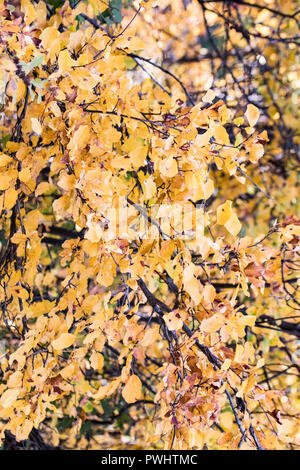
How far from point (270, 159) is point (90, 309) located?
5.28 ft

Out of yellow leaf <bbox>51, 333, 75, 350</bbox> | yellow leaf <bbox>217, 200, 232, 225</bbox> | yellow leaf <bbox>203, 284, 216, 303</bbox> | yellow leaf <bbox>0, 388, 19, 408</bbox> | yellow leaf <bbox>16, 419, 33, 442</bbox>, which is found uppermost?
yellow leaf <bbox>217, 200, 232, 225</bbox>

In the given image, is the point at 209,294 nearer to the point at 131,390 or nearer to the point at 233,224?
the point at 233,224

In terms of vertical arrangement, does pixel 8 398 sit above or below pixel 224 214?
below

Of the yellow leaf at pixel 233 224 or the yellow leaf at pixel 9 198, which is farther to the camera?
the yellow leaf at pixel 9 198

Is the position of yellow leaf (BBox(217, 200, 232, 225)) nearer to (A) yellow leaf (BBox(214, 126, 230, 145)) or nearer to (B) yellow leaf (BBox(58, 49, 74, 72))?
(A) yellow leaf (BBox(214, 126, 230, 145))

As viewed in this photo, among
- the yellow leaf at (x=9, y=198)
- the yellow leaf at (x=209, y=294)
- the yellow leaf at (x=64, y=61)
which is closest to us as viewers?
the yellow leaf at (x=64, y=61)

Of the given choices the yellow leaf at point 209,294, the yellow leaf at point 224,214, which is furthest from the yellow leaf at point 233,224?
the yellow leaf at point 209,294

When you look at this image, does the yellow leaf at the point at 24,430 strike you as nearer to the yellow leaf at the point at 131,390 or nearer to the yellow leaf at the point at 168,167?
the yellow leaf at the point at 131,390

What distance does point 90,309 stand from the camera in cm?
104

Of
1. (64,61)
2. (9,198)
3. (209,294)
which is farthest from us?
(9,198)

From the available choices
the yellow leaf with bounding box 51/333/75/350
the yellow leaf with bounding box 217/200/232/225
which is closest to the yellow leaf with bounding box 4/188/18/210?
the yellow leaf with bounding box 51/333/75/350

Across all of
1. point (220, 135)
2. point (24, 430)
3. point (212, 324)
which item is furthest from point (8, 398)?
point (220, 135)
